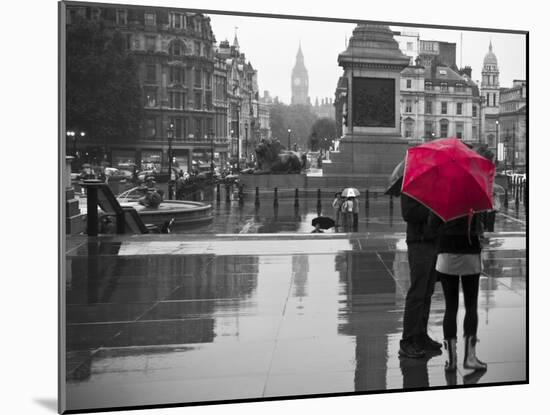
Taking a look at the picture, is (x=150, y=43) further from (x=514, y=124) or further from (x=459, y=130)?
(x=514, y=124)

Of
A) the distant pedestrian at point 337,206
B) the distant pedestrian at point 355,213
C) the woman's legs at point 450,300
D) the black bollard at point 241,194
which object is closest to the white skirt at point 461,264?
the woman's legs at point 450,300

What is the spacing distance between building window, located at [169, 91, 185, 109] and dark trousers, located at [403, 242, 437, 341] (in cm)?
326

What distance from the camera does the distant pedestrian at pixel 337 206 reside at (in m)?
10.9

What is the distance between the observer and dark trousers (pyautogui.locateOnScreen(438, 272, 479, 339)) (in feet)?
20.6

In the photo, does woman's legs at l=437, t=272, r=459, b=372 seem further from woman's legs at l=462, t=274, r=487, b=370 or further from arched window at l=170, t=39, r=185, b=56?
arched window at l=170, t=39, r=185, b=56

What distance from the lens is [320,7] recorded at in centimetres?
716

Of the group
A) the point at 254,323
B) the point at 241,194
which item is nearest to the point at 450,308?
the point at 254,323

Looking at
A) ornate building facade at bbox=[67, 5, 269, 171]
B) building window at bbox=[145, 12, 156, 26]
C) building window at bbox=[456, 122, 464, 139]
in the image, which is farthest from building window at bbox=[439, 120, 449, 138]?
building window at bbox=[145, 12, 156, 26]

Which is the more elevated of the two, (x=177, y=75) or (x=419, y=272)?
(x=177, y=75)

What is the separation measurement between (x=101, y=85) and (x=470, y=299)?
156 inches

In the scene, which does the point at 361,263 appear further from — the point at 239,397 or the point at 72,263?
the point at 239,397

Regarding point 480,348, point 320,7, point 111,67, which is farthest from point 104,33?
point 480,348

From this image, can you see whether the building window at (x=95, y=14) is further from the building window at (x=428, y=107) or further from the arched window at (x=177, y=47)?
the building window at (x=428, y=107)

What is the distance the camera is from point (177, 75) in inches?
331
